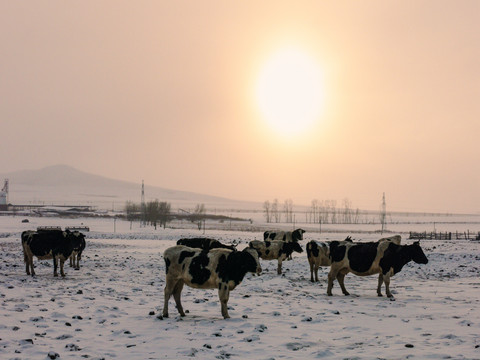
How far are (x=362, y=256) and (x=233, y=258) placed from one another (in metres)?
6.43

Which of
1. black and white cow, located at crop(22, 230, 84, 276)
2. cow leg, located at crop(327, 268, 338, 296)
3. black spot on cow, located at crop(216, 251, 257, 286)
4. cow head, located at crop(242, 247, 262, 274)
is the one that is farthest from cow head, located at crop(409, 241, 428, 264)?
black and white cow, located at crop(22, 230, 84, 276)

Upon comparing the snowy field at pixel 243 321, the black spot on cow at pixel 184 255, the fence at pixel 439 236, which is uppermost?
the black spot on cow at pixel 184 255

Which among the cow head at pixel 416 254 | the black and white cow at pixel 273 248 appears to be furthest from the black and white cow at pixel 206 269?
the black and white cow at pixel 273 248

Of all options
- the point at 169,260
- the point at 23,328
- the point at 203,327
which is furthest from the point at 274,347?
the point at 23,328

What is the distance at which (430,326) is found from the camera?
12.3m

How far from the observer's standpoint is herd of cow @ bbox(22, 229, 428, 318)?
552 inches

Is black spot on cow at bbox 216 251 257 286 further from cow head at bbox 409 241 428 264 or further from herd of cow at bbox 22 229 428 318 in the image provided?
cow head at bbox 409 241 428 264

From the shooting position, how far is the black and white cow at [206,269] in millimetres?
13977

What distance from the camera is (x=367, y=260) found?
725 inches

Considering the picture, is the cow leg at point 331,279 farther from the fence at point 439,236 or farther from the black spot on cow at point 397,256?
the fence at point 439,236

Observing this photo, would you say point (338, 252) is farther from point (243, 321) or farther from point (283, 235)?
point (283, 235)

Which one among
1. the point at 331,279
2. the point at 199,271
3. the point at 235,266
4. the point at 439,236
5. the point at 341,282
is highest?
the point at 235,266

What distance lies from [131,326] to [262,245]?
54.6 ft

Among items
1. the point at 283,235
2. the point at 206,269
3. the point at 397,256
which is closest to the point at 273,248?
the point at 283,235
